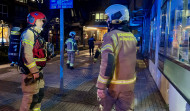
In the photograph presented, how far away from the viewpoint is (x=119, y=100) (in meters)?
2.46

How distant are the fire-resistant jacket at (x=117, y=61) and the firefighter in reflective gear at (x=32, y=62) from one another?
4.79 feet

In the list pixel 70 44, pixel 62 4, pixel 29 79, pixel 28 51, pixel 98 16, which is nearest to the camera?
pixel 28 51

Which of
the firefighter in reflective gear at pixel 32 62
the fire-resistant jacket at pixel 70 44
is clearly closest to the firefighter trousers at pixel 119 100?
the firefighter in reflective gear at pixel 32 62

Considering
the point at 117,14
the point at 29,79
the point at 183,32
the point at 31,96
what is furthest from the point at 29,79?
the point at 183,32

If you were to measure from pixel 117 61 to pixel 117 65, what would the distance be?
58mm

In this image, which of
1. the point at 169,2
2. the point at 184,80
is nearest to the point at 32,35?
the point at 184,80

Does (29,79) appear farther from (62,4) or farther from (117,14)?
(62,4)

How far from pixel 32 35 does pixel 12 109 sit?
84.0 inches

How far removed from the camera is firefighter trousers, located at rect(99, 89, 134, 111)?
2.44 meters

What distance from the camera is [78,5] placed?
37.3 m

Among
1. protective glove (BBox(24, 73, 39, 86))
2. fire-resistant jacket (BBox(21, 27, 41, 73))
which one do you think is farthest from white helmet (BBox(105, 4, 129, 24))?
protective glove (BBox(24, 73, 39, 86))

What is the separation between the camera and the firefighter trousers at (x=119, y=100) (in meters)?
2.44

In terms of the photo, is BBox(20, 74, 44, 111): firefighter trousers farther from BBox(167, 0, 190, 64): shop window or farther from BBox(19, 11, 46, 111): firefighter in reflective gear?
BBox(167, 0, 190, 64): shop window

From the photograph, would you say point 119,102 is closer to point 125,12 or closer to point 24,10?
point 125,12
